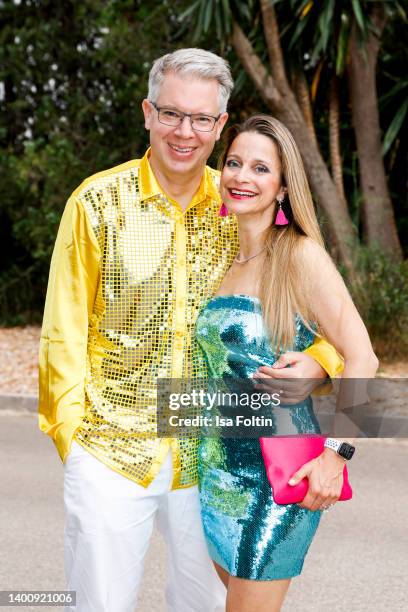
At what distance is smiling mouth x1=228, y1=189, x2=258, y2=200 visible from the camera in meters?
2.45

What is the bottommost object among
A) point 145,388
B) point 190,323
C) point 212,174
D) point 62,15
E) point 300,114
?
point 145,388

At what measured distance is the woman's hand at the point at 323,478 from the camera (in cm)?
225

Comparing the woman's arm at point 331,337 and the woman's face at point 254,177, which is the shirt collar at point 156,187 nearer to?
the woman's face at point 254,177

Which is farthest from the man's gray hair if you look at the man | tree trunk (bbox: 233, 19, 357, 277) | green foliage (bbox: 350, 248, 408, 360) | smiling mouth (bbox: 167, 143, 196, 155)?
tree trunk (bbox: 233, 19, 357, 277)

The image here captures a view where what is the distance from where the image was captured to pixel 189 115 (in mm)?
2529

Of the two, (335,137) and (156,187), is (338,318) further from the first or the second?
(335,137)

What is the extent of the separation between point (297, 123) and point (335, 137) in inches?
43.6

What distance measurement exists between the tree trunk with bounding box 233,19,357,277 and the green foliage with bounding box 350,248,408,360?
0.63m

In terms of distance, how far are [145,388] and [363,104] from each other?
384 inches

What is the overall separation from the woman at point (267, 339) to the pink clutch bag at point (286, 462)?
0.03m

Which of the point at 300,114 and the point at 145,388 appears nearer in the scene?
the point at 145,388

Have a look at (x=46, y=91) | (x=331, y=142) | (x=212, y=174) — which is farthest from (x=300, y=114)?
(x=212, y=174)

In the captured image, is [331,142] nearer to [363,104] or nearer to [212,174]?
[363,104]

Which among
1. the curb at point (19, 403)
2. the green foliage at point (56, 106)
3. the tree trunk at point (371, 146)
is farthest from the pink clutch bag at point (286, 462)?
the green foliage at point (56, 106)
